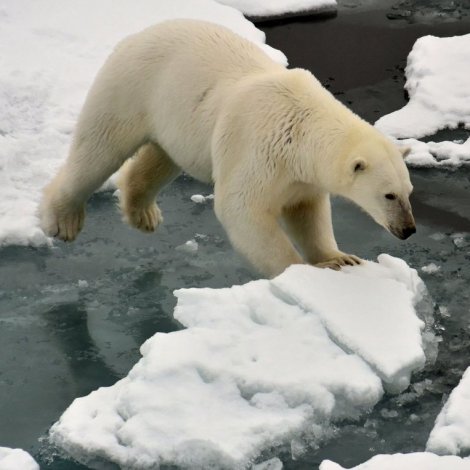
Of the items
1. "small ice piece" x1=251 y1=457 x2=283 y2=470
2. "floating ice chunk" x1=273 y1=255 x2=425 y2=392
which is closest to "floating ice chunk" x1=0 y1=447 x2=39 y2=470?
"small ice piece" x1=251 y1=457 x2=283 y2=470

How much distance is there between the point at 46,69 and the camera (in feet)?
27.5

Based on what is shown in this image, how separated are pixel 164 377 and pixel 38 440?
1.73 ft

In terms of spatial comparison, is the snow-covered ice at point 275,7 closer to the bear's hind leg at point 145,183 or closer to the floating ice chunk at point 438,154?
the floating ice chunk at point 438,154

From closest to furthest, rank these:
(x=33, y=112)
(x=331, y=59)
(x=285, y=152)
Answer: (x=285, y=152) < (x=33, y=112) < (x=331, y=59)

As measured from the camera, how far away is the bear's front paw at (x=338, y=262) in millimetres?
5375

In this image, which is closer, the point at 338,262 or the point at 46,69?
the point at 338,262

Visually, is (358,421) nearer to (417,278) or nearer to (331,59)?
(417,278)

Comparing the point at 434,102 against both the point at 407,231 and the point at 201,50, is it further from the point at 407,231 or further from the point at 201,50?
the point at 407,231

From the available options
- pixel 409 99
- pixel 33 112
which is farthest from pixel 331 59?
pixel 33 112

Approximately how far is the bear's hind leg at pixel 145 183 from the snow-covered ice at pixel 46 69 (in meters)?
0.51

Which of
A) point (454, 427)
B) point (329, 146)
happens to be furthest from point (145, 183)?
point (454, 427)

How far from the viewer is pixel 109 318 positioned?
5512 millimetres

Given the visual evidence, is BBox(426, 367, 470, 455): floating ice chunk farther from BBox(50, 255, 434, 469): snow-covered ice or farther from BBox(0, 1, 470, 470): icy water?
BBox(50, 255, 434, 469): snow-covered ice

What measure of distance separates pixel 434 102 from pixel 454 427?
13.6 ft
